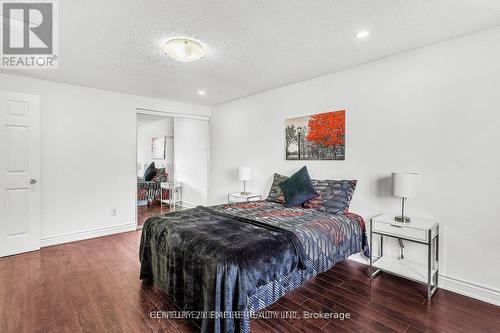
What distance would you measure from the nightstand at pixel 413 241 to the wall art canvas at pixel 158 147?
605 centimetres

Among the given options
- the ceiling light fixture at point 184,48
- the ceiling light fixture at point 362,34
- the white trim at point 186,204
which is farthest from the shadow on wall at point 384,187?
the white trim at point 186,204

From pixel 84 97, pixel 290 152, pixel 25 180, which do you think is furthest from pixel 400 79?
pixel 25 180

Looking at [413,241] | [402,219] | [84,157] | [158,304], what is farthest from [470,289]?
[84,157]

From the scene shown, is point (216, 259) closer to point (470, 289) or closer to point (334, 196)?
point (334, 196)

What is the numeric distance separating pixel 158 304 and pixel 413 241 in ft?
8.28

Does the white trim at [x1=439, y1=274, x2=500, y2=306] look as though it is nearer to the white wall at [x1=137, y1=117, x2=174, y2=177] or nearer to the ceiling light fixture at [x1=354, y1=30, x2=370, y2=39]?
the ceiling light fixture at [x1=354, y1=30, x2=370, y2=39]

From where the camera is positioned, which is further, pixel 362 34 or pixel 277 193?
pixel 277 193

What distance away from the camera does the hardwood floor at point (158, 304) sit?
1852 millimetres

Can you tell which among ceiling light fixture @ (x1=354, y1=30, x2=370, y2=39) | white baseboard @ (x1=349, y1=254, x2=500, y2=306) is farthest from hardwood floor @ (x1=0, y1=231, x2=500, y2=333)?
ceiling light fixture @ (x1=354, y1=30, x2=370, y2=39)

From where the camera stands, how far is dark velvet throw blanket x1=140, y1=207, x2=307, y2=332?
5.14 feet

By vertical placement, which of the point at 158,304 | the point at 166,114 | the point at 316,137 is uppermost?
the point at 166,114

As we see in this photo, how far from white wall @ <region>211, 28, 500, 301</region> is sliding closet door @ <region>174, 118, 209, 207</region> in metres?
2.95

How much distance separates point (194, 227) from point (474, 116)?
9.43 ft

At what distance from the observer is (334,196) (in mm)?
2959
